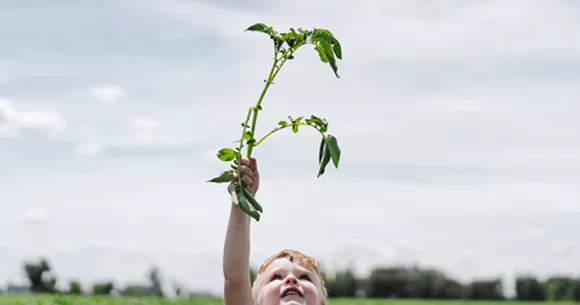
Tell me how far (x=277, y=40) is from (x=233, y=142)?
0.37 meters

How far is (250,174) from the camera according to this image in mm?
2992

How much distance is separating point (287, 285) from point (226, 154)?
0.88 metres

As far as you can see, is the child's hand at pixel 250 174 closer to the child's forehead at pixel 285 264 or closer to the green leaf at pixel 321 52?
the green leaf at pixel 321 52

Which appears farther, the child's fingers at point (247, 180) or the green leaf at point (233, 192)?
the child's fingers at point (247, 180)

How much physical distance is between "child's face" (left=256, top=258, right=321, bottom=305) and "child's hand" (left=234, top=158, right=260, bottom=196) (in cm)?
62

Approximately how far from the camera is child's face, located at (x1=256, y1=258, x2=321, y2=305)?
355 centimetres

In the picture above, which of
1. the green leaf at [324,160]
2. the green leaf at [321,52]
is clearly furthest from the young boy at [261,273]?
the green leaf at [321,52]

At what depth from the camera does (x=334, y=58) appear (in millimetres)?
2900

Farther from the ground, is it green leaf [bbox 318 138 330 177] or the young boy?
green leaf [bbox 318 138 330 177]

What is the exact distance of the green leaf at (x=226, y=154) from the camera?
9.49ft

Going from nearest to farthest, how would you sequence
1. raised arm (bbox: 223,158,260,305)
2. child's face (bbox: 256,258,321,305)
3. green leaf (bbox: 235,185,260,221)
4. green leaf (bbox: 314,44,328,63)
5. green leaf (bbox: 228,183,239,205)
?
green leaf (bbox: 235,185,260,221)
green leaf (bbox: 228,183,239,205)
green leaf (bbox: 314,44,328,63)
raised arm (bbox: 223,158,260,305)
child's face (bbox: 256,258,321,305)

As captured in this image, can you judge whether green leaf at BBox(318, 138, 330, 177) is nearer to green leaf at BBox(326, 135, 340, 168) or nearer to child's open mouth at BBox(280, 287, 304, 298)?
green leaf at BBox(326, 135, 340, 168)

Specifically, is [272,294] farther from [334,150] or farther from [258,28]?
[258,28]

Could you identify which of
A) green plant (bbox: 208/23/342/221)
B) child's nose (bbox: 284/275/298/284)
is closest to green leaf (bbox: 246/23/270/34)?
green plant (bbox: 208/23/342/221)
